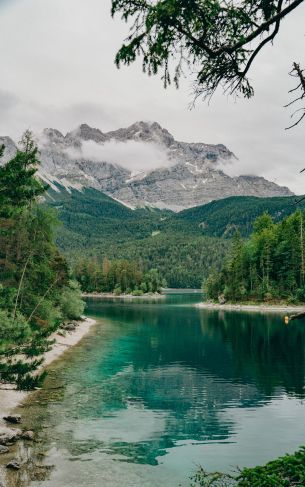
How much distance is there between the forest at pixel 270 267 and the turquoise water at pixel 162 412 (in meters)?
77.2

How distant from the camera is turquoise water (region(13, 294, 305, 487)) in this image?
23781 millimetres

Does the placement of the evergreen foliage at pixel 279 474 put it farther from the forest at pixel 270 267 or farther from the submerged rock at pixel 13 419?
the forest at pixel 270 267

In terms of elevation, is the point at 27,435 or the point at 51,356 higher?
the point at 27,435

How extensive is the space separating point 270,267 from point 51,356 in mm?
103876

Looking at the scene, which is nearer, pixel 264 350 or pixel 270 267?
pixel 264 350

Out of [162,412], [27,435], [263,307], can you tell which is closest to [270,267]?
[263,307]

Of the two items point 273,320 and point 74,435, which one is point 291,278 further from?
point 74,435

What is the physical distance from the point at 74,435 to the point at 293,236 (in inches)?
5097

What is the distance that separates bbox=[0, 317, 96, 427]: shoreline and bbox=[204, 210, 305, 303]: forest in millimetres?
64102

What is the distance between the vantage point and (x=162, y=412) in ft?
112

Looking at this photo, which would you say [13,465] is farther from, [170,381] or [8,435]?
[170,381]

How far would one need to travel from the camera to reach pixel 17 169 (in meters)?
34.4

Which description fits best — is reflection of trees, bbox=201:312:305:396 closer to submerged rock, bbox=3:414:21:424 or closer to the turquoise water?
the turquoise water

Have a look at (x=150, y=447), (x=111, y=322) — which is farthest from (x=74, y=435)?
(x=111, y=322)
